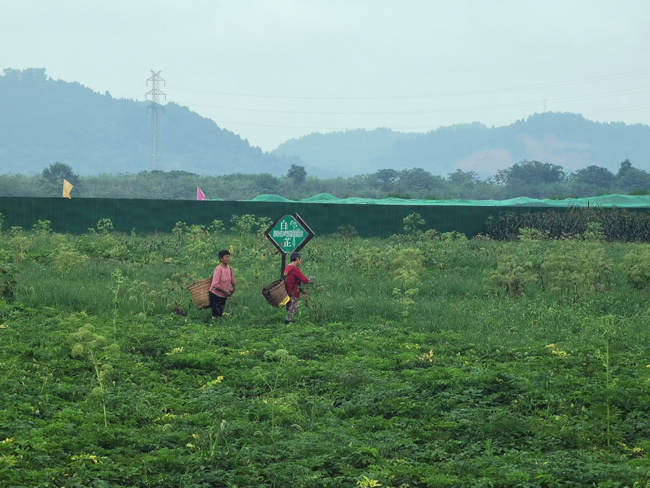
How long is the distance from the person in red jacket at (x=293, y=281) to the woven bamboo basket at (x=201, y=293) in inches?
58.9

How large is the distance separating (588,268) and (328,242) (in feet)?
37.3

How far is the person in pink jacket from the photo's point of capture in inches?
546

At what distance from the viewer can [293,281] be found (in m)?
13.6

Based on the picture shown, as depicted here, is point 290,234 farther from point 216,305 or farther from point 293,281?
point 216,305

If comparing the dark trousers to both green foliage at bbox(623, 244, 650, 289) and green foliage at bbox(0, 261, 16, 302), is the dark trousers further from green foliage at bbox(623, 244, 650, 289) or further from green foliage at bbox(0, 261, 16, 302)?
green foliage at bbox(623, 244, 650, 289)

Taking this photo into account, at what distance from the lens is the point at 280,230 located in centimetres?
1518

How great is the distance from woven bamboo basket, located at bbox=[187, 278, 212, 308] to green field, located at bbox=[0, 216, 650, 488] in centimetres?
24

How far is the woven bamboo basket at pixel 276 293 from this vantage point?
1380 cm

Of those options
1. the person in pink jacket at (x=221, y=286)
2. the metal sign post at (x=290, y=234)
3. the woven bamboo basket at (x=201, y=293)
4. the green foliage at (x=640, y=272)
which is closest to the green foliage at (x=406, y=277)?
the metal sign post at (x=290, y=234)

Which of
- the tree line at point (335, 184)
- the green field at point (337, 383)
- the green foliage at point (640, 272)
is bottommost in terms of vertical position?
the green field at point (337, 383)

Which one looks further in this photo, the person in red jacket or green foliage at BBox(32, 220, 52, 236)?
green foliage at BBox(32, 220, 52, 236)

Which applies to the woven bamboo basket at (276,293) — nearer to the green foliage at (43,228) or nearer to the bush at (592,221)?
the green foliage at (43,228)

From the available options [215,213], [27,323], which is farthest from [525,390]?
[215,213]

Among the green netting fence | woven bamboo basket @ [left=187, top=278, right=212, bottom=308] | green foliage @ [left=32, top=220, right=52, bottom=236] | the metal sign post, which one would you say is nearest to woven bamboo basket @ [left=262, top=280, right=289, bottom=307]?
woven bamboo basket @ [left=187, top=278, right=212, bottom=308]
